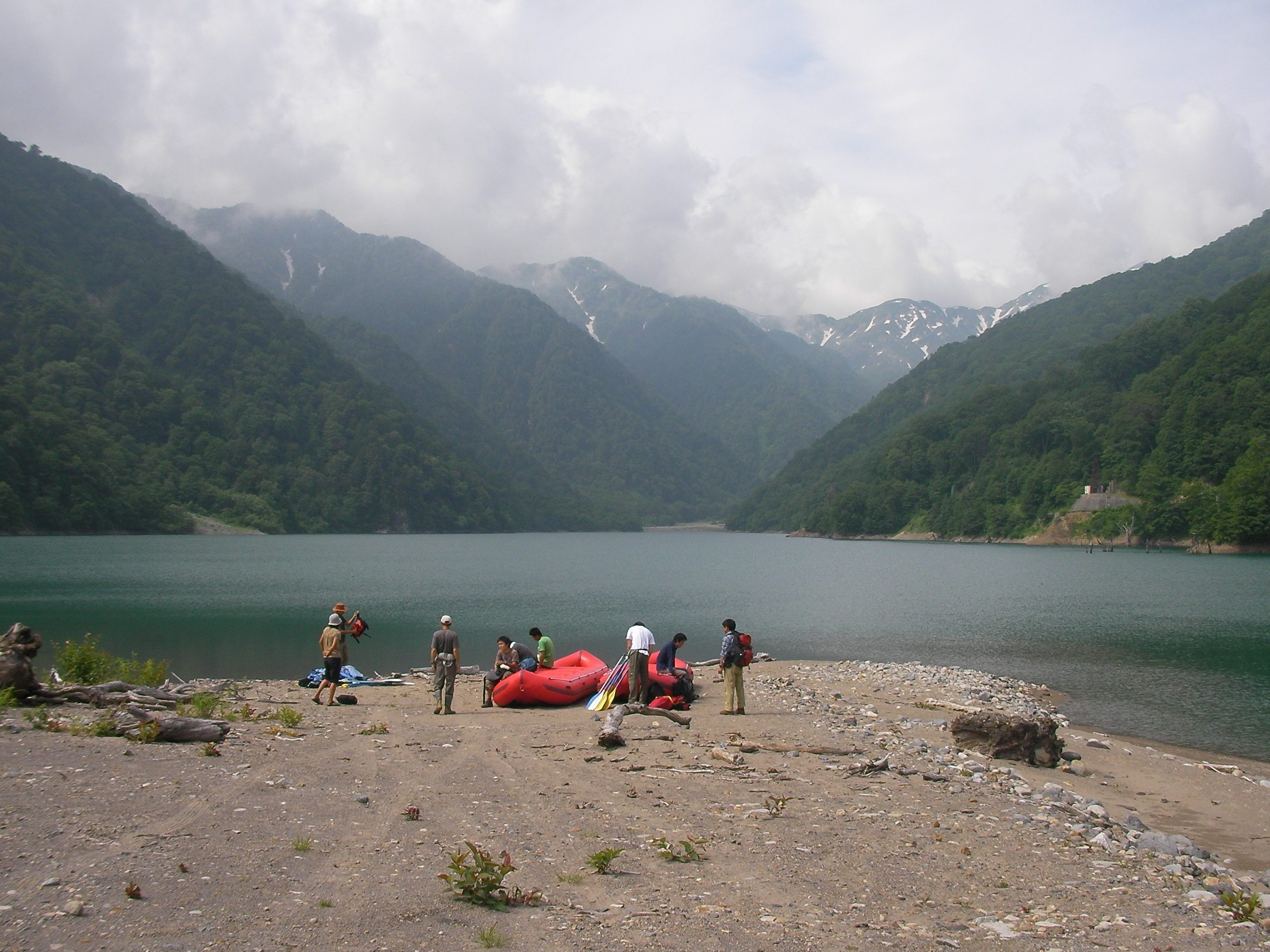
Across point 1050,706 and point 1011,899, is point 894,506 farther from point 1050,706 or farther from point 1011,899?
point 1011,899

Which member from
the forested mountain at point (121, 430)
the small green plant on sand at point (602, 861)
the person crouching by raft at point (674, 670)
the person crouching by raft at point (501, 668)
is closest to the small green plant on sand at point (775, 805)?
the small green plant on sand at point (602, 861)

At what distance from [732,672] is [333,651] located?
9269mm

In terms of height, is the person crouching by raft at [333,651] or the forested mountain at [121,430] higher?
the forested mountain at [121,430]

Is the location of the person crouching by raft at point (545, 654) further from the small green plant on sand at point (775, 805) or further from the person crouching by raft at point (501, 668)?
the small green plant on sand at point (775, 805)

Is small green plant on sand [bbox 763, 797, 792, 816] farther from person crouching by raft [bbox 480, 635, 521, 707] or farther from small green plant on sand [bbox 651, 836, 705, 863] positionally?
person crouching by raft [bbox 480, 635, 521, 707]

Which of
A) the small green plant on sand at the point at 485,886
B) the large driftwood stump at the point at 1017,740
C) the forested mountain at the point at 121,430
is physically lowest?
the large driftwood stump at the point at 1017,740

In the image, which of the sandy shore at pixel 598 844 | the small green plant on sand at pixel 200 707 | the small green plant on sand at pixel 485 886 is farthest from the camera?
the small green plant on sand at pixel 200 707

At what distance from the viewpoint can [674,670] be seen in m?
21.9

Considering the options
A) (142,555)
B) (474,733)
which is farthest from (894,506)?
(474,733)

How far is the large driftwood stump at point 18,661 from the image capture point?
13641 mm

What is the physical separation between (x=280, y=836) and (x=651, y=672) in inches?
527

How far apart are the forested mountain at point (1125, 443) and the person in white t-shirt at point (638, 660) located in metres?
112

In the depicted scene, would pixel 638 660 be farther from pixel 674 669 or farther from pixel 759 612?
pixel 759 612

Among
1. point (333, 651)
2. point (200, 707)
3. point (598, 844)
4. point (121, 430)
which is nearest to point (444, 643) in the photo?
point (333, 651)
